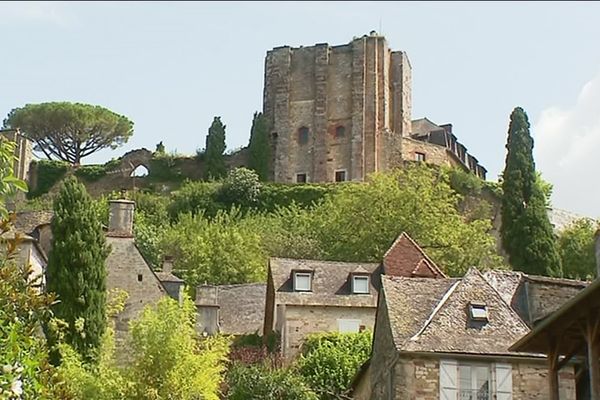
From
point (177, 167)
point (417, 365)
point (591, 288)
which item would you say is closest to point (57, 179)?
point (177, 167)

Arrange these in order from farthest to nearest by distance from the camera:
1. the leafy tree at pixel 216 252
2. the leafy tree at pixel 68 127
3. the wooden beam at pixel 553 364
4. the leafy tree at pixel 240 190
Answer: the leafy tree at pixel 68 127 < the leafy tree at pixel 240 190 < the leafy tree at pixel 216 252 < the wooden beam at pixel 553 364

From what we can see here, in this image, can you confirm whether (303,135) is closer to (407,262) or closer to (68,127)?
(68,127)

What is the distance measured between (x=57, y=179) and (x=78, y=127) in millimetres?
10148

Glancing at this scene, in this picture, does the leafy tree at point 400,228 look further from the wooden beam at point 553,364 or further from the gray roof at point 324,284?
the wooden beam at point 553,364

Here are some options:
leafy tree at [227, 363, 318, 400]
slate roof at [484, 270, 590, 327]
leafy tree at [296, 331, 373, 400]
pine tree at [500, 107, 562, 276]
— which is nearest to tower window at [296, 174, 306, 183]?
pine tree at [500, 107, 562, 276]

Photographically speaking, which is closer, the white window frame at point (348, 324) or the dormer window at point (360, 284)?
the white window frame at point (348, 324)

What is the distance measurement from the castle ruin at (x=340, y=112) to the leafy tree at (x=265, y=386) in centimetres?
4437

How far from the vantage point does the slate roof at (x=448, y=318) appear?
25422 millimetres

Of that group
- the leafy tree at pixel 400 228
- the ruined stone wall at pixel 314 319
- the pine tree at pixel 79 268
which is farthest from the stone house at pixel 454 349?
the leafy tree at pixel 400 228

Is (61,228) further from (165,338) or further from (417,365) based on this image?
(417,365)

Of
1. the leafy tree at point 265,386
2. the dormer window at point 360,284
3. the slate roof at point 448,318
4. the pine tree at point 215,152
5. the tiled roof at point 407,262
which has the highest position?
the pine tree at point 215,152

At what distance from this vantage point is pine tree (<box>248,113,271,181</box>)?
77.8m

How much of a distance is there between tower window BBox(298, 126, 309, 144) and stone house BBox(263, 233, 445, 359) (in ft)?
131

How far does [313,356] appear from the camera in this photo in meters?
34.9
